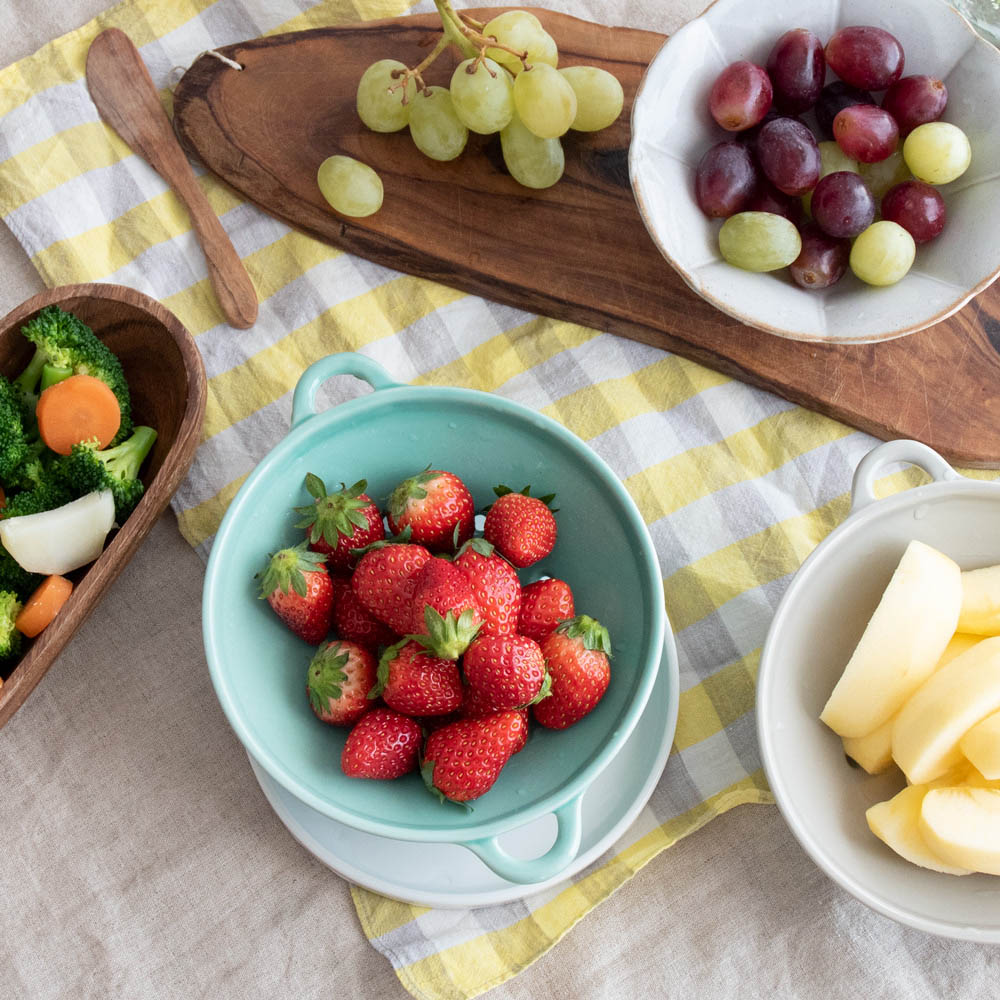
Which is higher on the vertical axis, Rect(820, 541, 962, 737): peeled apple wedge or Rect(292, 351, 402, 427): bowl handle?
Rect(292, 351, 402, 427): bowl handle

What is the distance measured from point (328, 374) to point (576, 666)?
350mm

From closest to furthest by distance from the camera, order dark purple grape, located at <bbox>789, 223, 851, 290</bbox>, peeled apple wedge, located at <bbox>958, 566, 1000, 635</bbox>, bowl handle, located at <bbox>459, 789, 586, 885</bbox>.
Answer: bowl handle, located at <bbox>459, 789, 586, 885</bbox> → peeled apple wedge, located at <bbox>958, 566, 1000, 635</bbox> → dark purple grape, located at <bbox>789, 223, 851, 290</bbox>

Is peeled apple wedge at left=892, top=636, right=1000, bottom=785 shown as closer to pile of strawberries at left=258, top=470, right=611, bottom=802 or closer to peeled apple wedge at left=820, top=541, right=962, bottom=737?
peeled apple wedge at left=820, top=541, right=962, bottom=737

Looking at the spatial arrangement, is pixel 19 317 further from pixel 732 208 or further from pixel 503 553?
pixel 732 208

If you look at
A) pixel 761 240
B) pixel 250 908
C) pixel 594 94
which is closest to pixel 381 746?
pixel 250 908

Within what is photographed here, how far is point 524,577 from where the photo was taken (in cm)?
96

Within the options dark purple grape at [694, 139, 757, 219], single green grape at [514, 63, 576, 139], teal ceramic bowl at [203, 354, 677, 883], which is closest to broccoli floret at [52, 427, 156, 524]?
teal ceramic bowl at [203, 354, 677, 883]

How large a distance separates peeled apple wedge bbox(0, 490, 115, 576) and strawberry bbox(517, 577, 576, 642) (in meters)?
0.43

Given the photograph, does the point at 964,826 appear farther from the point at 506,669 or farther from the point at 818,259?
the point at 818,259

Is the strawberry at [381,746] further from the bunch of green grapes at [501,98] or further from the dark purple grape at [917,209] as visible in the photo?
the dark purple grape at [917,209]

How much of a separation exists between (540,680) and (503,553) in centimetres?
13

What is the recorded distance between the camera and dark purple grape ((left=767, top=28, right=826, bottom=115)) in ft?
3.17

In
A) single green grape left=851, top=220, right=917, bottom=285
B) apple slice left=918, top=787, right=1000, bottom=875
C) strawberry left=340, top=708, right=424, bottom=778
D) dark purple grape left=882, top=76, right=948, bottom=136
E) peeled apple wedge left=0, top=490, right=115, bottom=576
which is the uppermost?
peeled apple wedge left=0, top=490, right=115, bottom=576

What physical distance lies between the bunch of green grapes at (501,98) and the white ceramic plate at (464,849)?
0.59 metres
